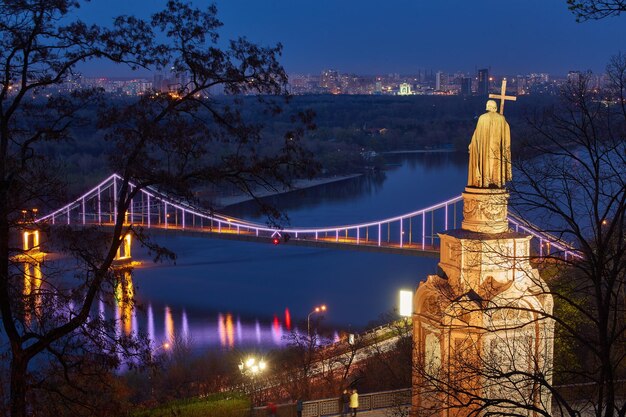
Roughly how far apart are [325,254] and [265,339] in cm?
1217

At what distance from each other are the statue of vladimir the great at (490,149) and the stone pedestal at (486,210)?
7cm

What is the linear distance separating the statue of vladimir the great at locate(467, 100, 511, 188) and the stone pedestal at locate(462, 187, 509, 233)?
7cm

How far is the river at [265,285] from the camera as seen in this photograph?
20.5 meters

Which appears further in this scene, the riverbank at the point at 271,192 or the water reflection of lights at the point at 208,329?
the riverbank at the point at 271,192

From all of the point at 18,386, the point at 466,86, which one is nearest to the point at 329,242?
the point at 18,386

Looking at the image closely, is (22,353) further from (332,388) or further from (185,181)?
(332,388)

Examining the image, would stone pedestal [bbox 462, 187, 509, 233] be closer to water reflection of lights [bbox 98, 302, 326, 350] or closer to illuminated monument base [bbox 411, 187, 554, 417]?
illuminated monument base [bbox 411, 187, 554, 417]

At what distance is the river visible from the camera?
2047cm

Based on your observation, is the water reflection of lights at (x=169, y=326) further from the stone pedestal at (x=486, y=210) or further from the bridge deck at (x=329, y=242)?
the stone pedestal at (x=486, y=210)

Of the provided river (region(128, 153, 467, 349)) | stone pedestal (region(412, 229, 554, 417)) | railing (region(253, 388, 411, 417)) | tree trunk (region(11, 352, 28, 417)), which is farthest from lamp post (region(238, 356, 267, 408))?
tree trunk (region(11, 352, 28, 417))

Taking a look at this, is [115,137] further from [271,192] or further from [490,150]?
[271,192]

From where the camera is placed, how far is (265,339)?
62.8 feet

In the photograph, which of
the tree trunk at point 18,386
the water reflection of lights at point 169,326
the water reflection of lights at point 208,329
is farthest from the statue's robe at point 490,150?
the water reflection of lights at point 169,326

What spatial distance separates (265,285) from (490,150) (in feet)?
64.9
